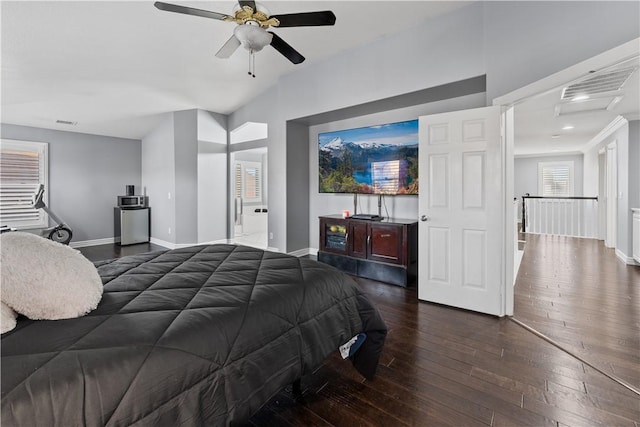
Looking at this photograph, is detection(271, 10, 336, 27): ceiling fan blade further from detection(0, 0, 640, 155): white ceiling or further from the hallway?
the hallway

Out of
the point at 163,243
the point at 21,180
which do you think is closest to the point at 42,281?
the point at 163,243

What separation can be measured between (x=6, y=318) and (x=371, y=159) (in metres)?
4.15

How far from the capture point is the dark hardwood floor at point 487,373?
1610 millimetres

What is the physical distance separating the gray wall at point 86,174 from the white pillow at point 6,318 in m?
6.74

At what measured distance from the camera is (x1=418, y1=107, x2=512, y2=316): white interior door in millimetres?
2855

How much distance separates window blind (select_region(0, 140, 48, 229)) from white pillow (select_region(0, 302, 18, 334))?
672 cm

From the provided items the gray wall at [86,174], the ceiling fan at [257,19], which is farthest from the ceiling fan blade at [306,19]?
the gray wall at [86,174]

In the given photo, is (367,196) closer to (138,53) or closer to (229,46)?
(229,46)

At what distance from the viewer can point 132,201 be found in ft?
22.1

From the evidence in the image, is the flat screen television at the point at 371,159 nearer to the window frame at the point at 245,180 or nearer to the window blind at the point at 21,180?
the window frame at the point at 245,180

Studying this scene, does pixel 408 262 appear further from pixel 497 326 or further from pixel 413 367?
pixel 413 367

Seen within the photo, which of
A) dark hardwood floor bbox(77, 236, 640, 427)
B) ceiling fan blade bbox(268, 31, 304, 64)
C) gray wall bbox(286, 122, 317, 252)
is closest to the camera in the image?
dark hardwood floor bbox(77, 236, 640, 427)

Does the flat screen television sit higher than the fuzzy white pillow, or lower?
higher

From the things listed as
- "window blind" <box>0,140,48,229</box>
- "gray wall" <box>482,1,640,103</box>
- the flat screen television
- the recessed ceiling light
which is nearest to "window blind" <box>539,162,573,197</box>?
the recessed ceiling light
